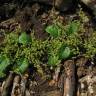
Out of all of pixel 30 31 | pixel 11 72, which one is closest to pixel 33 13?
pixel 30 31

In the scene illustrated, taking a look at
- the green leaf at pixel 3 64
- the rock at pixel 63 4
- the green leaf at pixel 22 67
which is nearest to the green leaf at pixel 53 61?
the green leaf at pixel 22 67

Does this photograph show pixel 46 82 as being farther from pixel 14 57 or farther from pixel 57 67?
pixel 14 57

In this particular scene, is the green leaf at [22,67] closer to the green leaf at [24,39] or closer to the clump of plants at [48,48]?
the clump of plants at [48,48]

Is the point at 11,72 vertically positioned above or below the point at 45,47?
below

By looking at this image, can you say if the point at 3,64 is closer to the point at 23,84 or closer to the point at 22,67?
the point at 22,67

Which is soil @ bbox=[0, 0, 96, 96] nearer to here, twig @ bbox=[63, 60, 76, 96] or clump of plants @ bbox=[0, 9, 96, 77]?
twig @ bbox=[63, 60, 76, 96]

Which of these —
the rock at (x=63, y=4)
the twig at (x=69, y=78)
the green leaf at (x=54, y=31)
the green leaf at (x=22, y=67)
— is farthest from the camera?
the rock at (x=63, y=4)

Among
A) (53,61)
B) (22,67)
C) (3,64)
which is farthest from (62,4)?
(3,64)

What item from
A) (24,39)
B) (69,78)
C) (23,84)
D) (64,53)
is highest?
(24,39)
